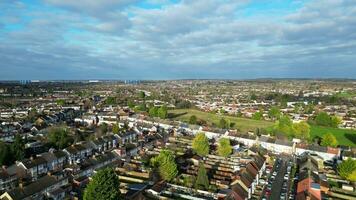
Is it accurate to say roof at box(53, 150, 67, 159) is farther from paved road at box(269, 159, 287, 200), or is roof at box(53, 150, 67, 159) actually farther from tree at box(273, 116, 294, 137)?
tree at box(273, 116, 294, 137)

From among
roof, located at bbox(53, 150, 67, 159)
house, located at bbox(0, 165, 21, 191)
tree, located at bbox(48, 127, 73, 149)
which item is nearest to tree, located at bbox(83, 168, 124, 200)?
house, located at bbox(0, 165, 21, 191)

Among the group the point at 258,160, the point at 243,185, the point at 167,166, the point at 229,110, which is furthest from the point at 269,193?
the point at 229,110

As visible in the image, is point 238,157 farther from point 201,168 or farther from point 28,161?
point 28,161

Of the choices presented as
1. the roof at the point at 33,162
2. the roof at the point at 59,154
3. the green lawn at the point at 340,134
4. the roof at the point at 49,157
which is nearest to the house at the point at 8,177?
the roof at the point at 33,162

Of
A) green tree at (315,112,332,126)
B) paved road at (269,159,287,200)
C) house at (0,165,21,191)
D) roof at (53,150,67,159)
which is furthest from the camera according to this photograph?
green tree at (315,112,332,126)

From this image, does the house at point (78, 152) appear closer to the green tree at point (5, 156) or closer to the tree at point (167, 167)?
the green tree at point (5, 156)

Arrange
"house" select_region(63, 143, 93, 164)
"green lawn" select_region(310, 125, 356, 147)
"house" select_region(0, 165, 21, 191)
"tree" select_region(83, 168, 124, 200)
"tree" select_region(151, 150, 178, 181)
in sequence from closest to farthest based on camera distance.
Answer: "tree" select_region(83, 168, 124, 200)
"house" select_region(0, 165, 21, 191)
"tree" select_region(151, 150, 178, 181)
"house" select_region(63, 143, 93, 164)
"green lawn" select_region(310, 125, 356, 147)
